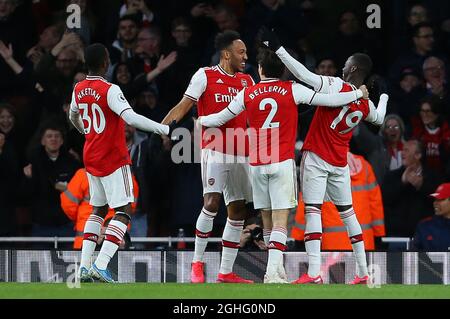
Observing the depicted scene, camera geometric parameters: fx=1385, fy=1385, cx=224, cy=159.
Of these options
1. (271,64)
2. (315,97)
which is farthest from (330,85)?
(271,64)

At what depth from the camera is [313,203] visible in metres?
11.8

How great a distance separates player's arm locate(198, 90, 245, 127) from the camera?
1160 centimetres

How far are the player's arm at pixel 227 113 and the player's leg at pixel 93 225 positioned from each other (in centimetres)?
107

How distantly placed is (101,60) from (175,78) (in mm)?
4030

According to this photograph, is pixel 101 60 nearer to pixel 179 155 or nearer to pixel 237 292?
pixel 237 292

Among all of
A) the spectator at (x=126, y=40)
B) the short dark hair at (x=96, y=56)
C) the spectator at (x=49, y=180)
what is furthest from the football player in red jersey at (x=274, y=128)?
Result: the spectator at (x=126, y=40)

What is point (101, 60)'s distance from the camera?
11.7m

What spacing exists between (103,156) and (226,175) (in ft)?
3.73

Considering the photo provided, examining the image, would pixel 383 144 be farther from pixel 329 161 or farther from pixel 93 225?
pixel 93 225

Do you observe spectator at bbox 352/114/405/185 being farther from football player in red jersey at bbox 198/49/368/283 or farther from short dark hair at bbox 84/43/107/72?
short dark hair at bbox 84/43/107/72

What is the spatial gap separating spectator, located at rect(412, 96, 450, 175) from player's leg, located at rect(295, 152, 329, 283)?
3.74m

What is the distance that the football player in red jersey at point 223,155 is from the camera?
12047mm
